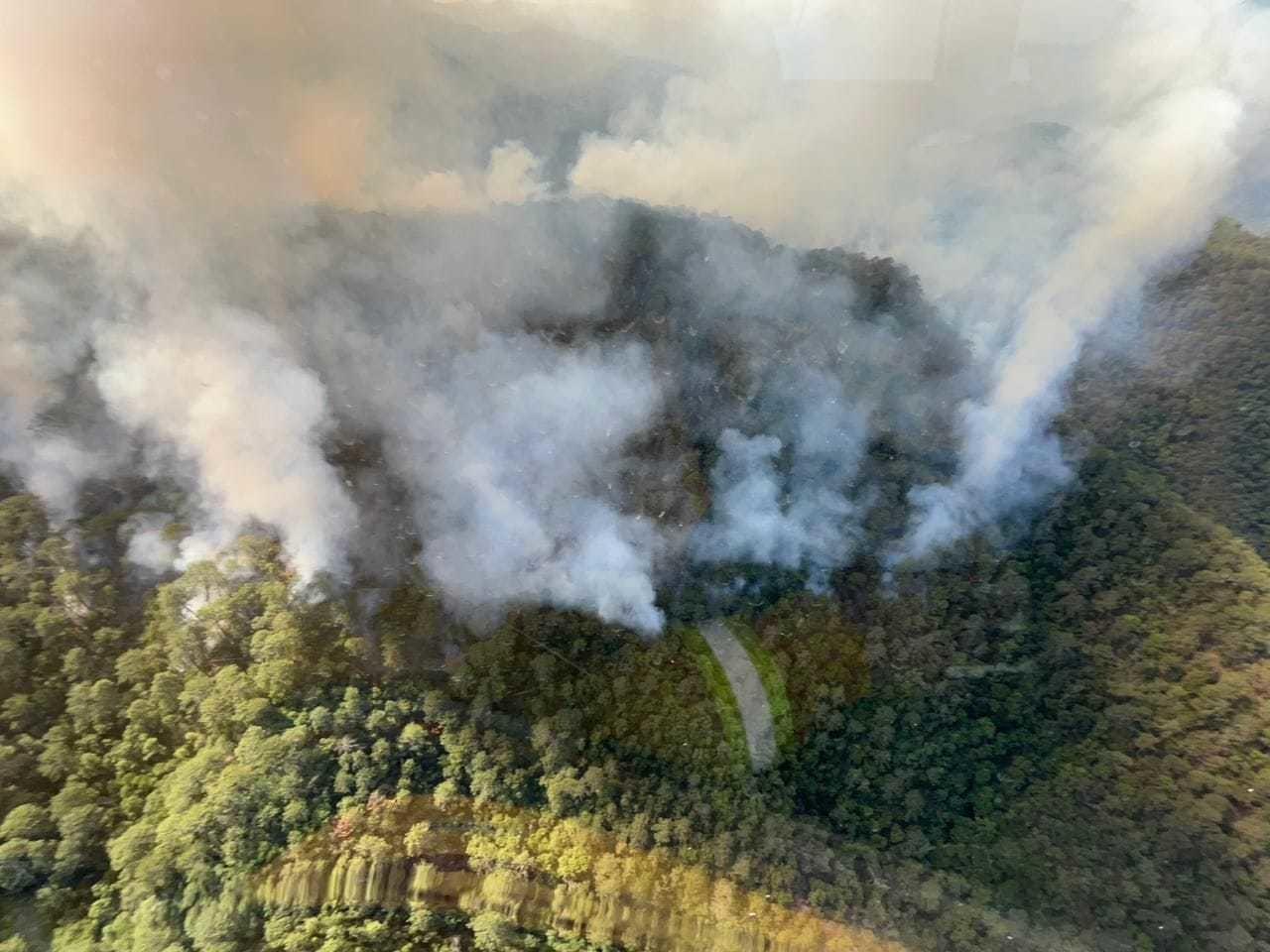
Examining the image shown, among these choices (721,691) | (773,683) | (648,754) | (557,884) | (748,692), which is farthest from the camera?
(773,683)

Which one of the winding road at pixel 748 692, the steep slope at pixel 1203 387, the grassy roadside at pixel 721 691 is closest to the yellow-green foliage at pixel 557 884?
the grassy roadside at pixel 721 691

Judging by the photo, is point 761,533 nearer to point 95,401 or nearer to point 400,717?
point 400,717

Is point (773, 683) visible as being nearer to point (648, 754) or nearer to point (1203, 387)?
point (648, 754)

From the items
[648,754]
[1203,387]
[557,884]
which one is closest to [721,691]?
[648,754]

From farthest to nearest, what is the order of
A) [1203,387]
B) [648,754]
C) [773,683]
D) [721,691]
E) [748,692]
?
[1203,387] < [773,683] < [748,692] < [721,691] < [648,754]

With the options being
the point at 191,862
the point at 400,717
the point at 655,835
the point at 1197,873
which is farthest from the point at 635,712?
the point at 1197,873

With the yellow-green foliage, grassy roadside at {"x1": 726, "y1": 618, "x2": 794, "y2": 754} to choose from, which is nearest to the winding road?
grassy roadside at {"x1": 726, "y1": 618, "x2": 794, "y2": 754}

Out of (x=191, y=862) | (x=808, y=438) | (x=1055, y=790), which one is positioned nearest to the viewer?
(x=191, y=862)

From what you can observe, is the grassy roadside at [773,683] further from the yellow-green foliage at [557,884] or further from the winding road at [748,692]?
the yellow-green foliage at [557,884]
